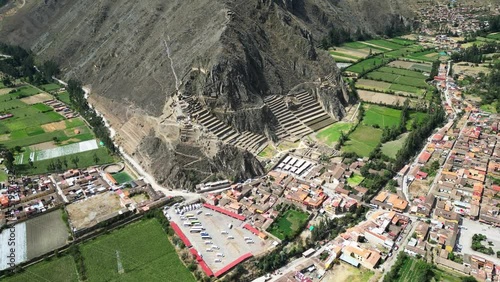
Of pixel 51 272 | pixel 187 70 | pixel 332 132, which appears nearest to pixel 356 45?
pixel 332 132

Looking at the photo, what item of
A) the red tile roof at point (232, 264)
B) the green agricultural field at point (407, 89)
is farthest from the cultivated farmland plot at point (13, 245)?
the green agricultural field at point (407, 89)

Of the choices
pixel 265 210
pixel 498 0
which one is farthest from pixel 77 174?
pixel 498 0

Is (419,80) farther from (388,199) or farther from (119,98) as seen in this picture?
(119,98)

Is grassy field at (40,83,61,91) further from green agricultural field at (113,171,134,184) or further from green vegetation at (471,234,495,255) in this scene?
green vegetation at (471,234,495,255)

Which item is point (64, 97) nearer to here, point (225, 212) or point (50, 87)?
point (50, 87)

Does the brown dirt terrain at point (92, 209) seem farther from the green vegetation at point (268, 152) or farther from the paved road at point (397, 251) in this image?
the paved road at point (397, 251)
